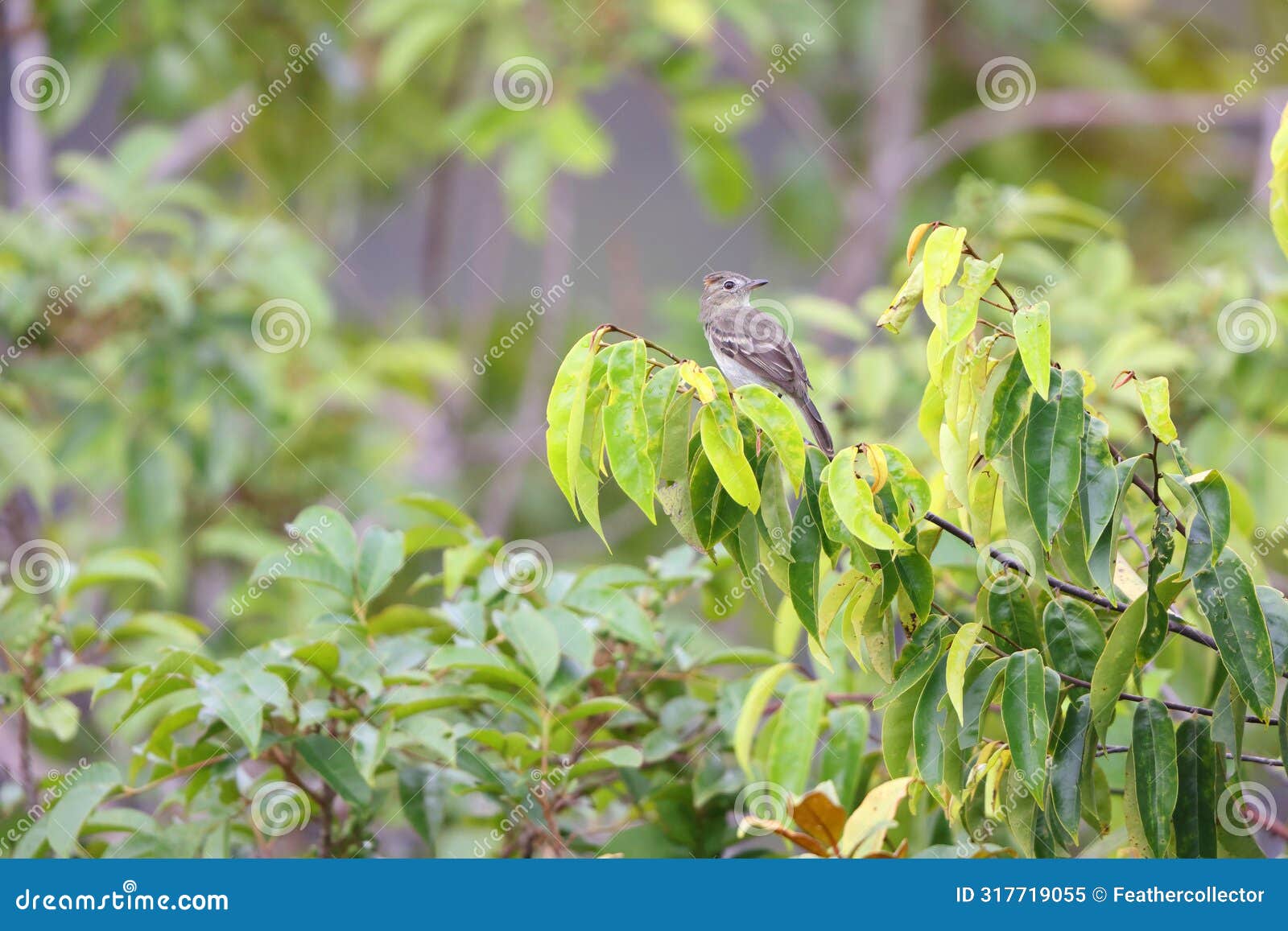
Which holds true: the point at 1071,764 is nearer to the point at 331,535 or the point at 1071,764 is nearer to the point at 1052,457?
the point at 1052,457

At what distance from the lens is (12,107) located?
4938 mm

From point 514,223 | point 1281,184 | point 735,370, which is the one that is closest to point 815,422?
point 735,370

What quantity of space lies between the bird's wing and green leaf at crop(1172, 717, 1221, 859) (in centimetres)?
122

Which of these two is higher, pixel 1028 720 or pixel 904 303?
pixel 904 303

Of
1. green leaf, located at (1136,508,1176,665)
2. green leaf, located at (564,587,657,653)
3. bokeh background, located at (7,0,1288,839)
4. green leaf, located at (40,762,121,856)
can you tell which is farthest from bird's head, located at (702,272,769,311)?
green leaf, located at (40,762,121,856)

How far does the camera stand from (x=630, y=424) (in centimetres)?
154

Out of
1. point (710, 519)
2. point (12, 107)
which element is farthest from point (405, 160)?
point (710, 519)

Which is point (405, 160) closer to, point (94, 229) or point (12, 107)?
point (12, 107)

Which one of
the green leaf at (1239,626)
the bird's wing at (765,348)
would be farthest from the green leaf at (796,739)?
the bird's wing at (765,348)

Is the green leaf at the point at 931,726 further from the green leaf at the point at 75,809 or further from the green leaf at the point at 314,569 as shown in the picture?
the green leaf at the point at 75,809

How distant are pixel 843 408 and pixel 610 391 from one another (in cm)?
183

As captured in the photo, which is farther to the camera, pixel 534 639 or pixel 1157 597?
pixel 534 639

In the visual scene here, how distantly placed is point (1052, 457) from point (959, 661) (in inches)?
11.4

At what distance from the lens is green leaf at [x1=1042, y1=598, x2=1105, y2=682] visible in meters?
1.67
